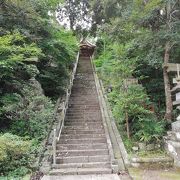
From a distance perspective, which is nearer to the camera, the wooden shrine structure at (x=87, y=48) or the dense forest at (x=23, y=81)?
the dense forest at (x=23, y=81)

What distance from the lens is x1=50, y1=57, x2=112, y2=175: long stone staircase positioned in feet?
29.8

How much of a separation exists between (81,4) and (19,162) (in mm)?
25444

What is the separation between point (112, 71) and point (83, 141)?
3467 mm

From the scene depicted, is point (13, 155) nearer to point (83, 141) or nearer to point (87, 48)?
point (83, 141)

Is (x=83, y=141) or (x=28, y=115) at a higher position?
(x=28, y=115)

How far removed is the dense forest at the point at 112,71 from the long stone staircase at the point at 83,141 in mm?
811

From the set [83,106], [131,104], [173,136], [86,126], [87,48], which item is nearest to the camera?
[173,136]

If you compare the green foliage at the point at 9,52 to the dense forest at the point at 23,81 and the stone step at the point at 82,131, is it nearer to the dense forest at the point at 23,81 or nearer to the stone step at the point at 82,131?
the dense forest at the point at 23,81

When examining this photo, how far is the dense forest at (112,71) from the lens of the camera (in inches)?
393

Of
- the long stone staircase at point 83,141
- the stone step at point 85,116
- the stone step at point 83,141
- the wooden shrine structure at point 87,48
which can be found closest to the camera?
the long stone staircase at point 83,141

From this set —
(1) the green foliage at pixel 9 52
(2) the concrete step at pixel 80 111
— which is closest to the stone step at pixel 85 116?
(2) the concrete step at pixel 80 111

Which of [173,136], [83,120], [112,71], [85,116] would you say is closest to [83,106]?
[85,116]

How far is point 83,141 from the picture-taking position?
35.6 feet

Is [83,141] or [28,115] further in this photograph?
[83,141]
